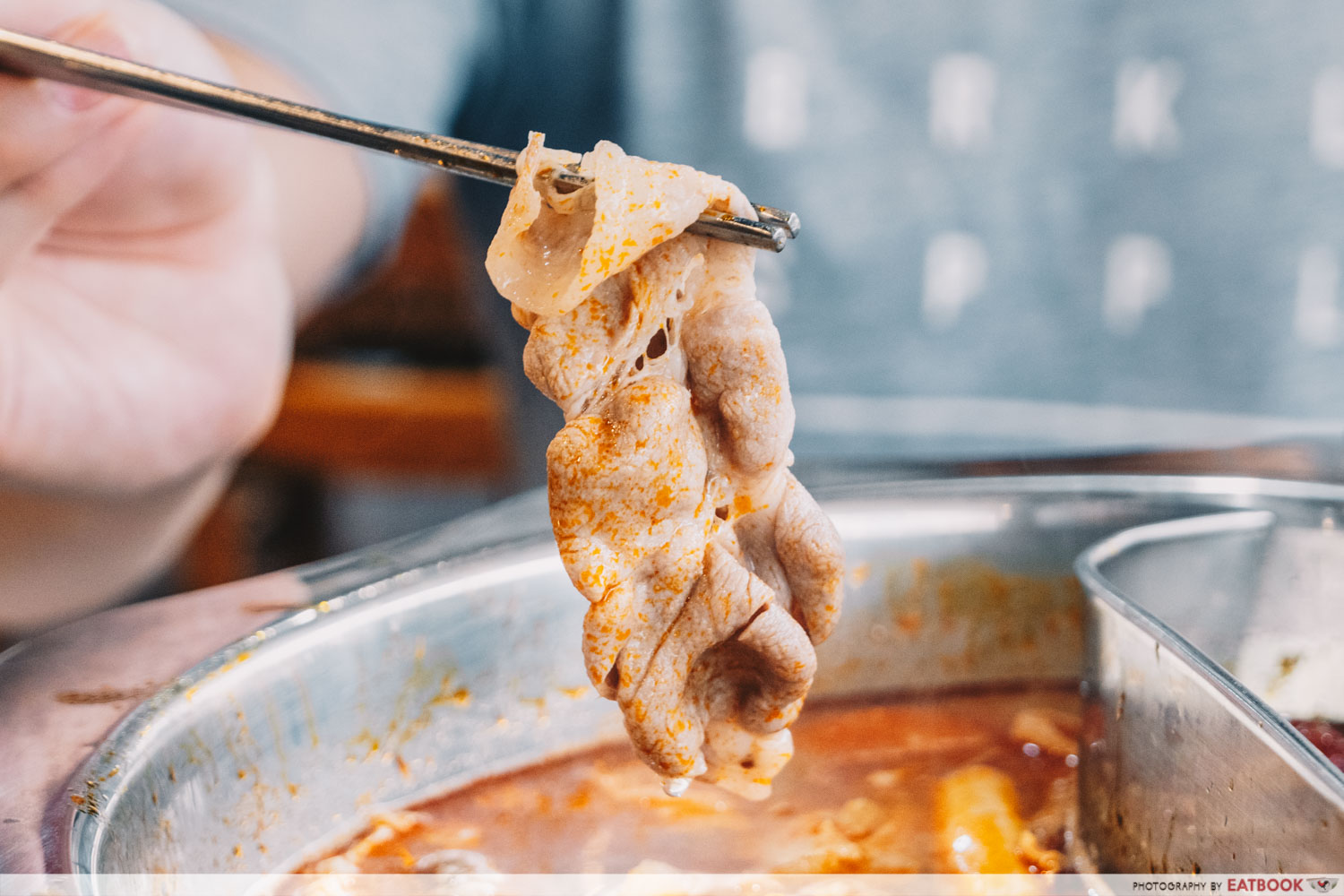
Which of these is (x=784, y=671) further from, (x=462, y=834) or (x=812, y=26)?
(x=812, y=26)

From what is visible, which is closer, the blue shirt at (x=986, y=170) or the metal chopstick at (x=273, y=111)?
the metal chopstick at (x=273, y=111)

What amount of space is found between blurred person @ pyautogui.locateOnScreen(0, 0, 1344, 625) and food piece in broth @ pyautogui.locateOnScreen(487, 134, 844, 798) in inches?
46.2

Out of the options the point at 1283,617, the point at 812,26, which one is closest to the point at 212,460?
the point at 812,26

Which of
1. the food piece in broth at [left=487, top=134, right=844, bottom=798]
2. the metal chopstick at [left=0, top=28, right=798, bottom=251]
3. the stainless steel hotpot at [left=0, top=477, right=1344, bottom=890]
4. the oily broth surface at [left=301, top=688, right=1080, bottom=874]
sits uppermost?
the metal chopstick at [left=0, top=28, right=798, bottom=251]

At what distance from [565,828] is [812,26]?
163 centimetres

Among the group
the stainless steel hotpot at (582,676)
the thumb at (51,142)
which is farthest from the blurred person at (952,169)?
the thumb at (51,142)

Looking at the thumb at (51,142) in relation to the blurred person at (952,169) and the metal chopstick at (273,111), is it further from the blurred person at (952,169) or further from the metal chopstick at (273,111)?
the blurred person at (952,169)

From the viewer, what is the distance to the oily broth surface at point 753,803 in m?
1.13

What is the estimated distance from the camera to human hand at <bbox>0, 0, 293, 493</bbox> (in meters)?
1.40

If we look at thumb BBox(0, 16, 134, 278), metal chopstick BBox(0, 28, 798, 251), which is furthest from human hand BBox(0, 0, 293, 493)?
metal chopstick BBox(0, 28, 798, 251)

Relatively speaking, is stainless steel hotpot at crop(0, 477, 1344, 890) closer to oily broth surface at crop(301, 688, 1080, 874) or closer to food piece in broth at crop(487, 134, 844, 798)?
oily broth surface at crop(301, 688, 1080, 874)

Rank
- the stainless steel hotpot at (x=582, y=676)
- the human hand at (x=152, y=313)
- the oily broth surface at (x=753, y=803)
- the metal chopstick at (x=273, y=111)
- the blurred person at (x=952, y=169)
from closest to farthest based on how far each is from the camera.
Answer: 1. the metal chopstick at (x=273, y=111)
2. the stainless steel hotpot at (x=582, y=676)
3. the oily broth surface at (x=753, y=803)
4. the human hand at (x=152, y=313)
5. the blurred person at (x=952, y=169)

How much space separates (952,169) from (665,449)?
1534mm

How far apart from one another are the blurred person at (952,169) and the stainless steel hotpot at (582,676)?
1.98ft
